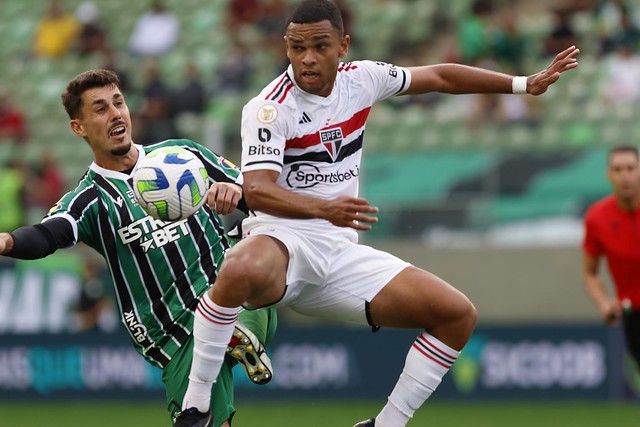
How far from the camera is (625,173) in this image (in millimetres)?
10766

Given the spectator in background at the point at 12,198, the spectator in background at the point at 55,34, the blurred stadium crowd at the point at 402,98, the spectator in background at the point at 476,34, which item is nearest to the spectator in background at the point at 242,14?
the blurred stadium crowd at the point at 402,98

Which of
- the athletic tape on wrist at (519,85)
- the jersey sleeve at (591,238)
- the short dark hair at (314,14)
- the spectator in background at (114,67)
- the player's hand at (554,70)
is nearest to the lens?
the short dark hair at (314,14)

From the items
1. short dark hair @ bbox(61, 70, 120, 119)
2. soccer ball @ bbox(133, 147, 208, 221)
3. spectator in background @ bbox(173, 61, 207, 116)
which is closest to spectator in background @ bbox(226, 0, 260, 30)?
spectator in background @ bbox(173, 61, 207, 116)

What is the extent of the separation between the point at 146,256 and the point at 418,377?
1694 mm

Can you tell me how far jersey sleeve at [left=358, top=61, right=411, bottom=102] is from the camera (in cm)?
723

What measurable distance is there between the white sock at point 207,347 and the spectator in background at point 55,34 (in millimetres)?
13657

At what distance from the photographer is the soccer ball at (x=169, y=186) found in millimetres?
6664

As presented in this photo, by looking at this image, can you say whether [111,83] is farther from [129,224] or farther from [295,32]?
[295,32]

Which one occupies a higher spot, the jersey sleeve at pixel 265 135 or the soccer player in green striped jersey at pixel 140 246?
the jersey sleeve at pixel 265 135

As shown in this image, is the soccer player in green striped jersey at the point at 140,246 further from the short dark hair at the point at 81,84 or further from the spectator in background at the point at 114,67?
the spectator in background at the point at 114,67

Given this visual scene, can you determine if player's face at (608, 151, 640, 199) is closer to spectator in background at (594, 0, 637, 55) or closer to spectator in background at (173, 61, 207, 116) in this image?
spectator in background at (594, 0, 637, 55)

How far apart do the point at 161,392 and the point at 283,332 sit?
165 cm

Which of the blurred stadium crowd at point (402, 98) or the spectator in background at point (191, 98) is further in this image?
the spectator in background at point (191, 98)

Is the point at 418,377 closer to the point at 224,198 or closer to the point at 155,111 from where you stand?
Answer: the point at 224,198
